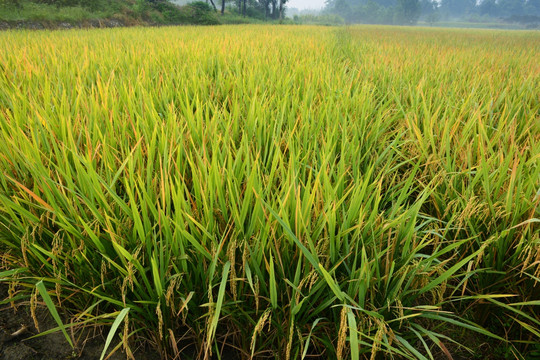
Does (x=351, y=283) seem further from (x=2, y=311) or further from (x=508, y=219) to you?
(x=2, y=311)

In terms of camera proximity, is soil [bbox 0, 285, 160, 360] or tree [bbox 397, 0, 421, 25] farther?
tree [bbox 397, 0, 421, 25]

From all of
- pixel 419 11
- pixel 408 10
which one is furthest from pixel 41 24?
pixel 419 11

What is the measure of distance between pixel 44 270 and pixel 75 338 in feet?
0.69

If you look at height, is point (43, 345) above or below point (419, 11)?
below

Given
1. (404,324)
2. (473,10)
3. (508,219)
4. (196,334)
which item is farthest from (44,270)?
(473,10)

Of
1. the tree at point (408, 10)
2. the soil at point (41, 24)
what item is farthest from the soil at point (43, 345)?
the tree at point (408, 10)

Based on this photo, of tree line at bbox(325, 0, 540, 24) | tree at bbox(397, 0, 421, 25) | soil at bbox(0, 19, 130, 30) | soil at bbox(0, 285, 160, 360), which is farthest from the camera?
tree line at bbox(325, 0, 540, 24)

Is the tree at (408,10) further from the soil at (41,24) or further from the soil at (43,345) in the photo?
the soil at (43,345)

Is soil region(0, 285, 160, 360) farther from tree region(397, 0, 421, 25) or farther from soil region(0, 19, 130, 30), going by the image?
tree region(397, 0, 421, 25)

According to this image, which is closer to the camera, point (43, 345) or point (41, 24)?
point (43, 345)

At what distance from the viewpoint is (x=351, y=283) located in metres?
0.63

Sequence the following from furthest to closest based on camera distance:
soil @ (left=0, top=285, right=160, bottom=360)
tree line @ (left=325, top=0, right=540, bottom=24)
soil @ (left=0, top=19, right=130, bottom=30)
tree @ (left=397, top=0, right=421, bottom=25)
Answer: tree line @ (left=325, top=0, right=540, bottom=24) < tree @ (left=397, top=0, right=421, bottom=25) < soil @ (left=0, top=19, right=130, bottom=30) < soil @ (left=0, top=285, right=160, bottom=360)

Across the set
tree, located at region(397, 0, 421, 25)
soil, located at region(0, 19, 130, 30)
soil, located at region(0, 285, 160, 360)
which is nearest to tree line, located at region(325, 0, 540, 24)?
tree, located at region(397, 0, 421, 25)

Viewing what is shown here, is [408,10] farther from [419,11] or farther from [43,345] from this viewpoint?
[43,345]
